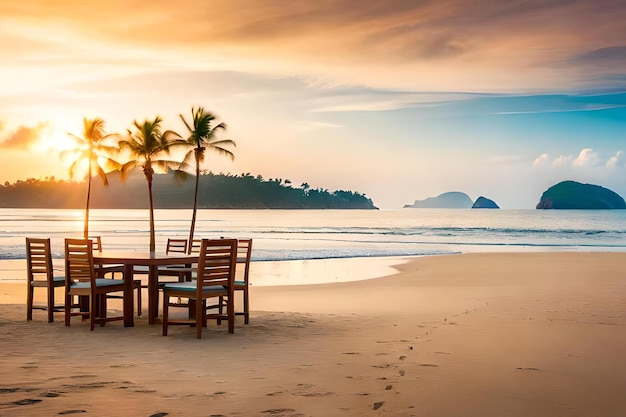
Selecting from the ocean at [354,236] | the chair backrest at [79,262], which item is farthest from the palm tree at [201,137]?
the chair backrest at [79,262]

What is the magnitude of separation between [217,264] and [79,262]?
1849 millimetres

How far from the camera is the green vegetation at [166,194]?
16025cm

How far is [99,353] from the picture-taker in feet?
22.7

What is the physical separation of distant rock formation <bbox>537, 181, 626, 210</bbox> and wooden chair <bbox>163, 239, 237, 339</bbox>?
15439 cm

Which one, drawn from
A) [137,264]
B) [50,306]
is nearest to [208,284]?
[137,264]

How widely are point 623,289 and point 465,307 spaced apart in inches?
181

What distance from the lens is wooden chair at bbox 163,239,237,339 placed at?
25.7 ft

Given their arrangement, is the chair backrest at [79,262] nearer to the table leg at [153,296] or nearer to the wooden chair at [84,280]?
the wooden chair at [84,280]

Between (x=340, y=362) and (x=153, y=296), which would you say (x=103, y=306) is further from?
(x=340, y=362)

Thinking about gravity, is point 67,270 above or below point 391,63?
below

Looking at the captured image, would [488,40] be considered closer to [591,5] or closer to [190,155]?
[591,5]

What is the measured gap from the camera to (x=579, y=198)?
15238 centimetres

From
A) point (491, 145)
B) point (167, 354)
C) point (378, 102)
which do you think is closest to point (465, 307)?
point (167, 354)

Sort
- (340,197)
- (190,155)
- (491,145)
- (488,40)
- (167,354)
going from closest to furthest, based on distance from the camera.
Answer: (167,354) → (488,40) → (190,155) → (491,145) → (340,197)
